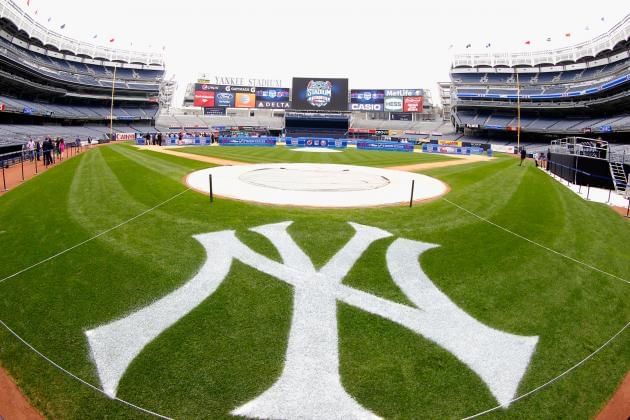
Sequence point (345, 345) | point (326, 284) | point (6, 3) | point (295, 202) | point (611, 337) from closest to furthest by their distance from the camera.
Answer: point (345, 345) < point (611, 337) < point (326, 284) < point (295, 202) < point (6, 3)

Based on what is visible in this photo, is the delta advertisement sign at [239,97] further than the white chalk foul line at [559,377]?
Yes

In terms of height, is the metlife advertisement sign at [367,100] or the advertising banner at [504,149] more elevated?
the metlife advertisement sign at [367,100]

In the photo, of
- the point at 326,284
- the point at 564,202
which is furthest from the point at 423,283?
the point at 564,202

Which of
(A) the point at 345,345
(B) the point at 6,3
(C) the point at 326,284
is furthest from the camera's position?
(B) the point at 6,3

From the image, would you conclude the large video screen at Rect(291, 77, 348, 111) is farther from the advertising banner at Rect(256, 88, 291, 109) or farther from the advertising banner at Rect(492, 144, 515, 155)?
the advertising banner at Rect(492, 144, 515, 155)

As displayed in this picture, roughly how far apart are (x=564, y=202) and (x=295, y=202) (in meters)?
12.9

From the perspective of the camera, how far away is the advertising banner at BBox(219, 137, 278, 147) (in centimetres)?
6216

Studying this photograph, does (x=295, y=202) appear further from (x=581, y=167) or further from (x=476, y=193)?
(x=581, y=167)

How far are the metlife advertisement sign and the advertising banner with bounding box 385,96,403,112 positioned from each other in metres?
1.32

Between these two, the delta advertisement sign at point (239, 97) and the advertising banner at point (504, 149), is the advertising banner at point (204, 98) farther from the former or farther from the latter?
the advertising banner at point (504, 149)

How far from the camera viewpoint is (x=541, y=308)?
7.46 metres

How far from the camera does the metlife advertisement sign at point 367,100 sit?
326 ft

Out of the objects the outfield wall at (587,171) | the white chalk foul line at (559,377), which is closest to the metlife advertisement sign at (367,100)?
the outfield wall at (587,171)

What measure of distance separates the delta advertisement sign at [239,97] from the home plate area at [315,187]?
78.2m
